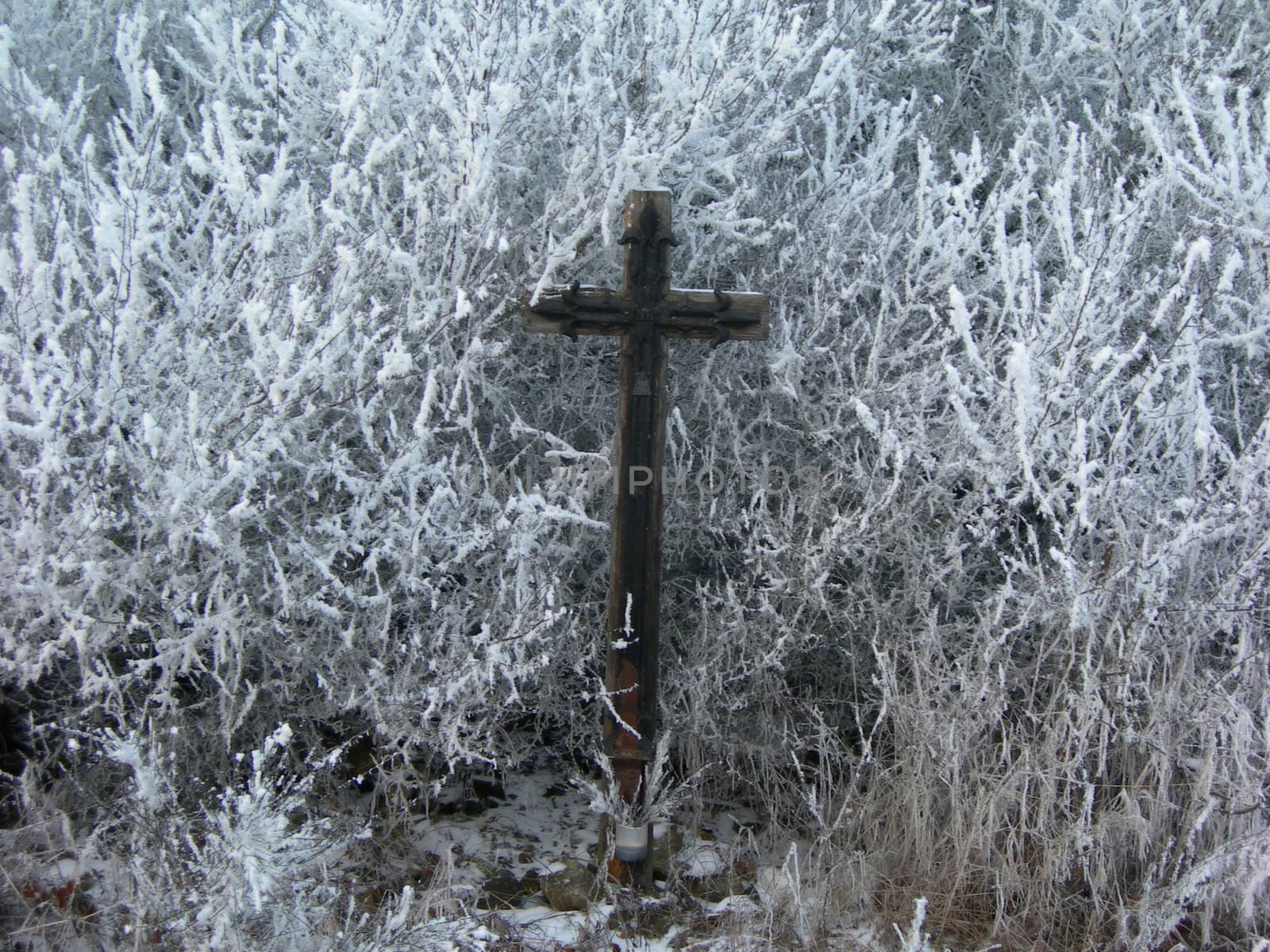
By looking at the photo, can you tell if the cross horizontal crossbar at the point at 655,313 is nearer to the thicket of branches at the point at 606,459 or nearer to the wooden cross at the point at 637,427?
the wooden cross at the point at 637,427

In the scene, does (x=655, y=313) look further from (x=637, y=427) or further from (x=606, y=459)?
(x=606, y=459)

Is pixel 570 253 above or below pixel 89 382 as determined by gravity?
above

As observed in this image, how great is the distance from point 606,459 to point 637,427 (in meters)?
0.58

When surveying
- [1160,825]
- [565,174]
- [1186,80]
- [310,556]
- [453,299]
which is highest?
[1186,80]

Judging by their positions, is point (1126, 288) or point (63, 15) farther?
point (63, 15)

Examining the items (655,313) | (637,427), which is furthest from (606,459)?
(655,313)

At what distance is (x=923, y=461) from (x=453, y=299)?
167 cm

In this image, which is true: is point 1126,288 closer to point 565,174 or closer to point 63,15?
Result: point 565,174

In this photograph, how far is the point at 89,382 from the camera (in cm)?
267

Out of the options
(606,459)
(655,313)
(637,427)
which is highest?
(655,313)

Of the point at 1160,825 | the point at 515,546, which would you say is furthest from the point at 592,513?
the point at 1160,825

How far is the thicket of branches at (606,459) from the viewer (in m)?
2.67

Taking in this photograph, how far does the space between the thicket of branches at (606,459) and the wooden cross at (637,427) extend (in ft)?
0.83

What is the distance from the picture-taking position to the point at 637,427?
2.70 metres
